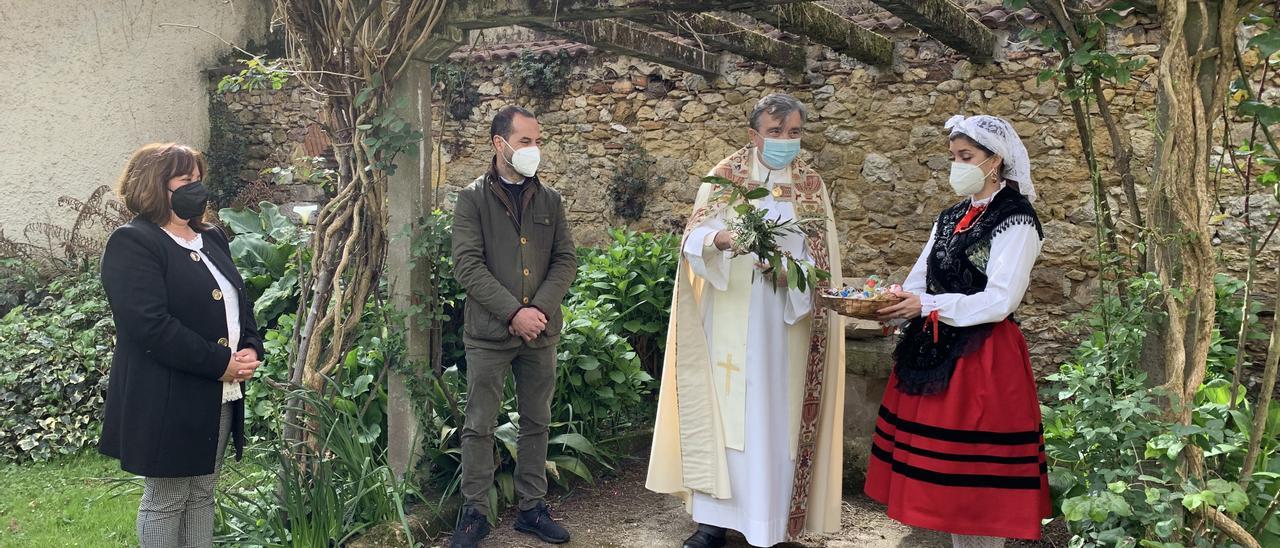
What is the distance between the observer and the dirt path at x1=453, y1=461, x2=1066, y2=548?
4113 mm

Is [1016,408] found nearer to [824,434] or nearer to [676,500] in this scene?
[824,434]

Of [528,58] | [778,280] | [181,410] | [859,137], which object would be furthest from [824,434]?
[528,58]

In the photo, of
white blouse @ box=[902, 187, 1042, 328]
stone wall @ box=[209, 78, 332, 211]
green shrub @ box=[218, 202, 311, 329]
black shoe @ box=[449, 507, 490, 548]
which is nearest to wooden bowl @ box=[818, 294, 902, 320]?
white blouse @ box=[902, 187, 1042, 328]

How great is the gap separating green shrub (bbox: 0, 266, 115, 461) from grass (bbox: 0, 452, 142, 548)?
6.5 inches

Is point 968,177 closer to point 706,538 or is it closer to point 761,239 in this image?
point 761,239

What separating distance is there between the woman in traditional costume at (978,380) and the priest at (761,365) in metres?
0.56

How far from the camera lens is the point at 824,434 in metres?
3.88

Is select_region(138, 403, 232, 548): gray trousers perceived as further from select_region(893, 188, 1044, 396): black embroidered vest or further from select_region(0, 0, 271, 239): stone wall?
select_region(0, 0, 271, 239): stone wall

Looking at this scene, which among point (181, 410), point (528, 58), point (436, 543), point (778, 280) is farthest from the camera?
point (528, 58)

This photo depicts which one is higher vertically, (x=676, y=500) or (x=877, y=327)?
(x=877, y=327)

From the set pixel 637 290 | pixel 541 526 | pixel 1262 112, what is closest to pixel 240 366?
pixel 541 526

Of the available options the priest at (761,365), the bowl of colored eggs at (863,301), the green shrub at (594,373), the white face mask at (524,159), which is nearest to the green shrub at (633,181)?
the green shrub at (594,373)

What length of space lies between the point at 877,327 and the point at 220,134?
7434 millimetres

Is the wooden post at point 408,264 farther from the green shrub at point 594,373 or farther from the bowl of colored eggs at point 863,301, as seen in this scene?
the bowl of colored eggs at point 863,301
